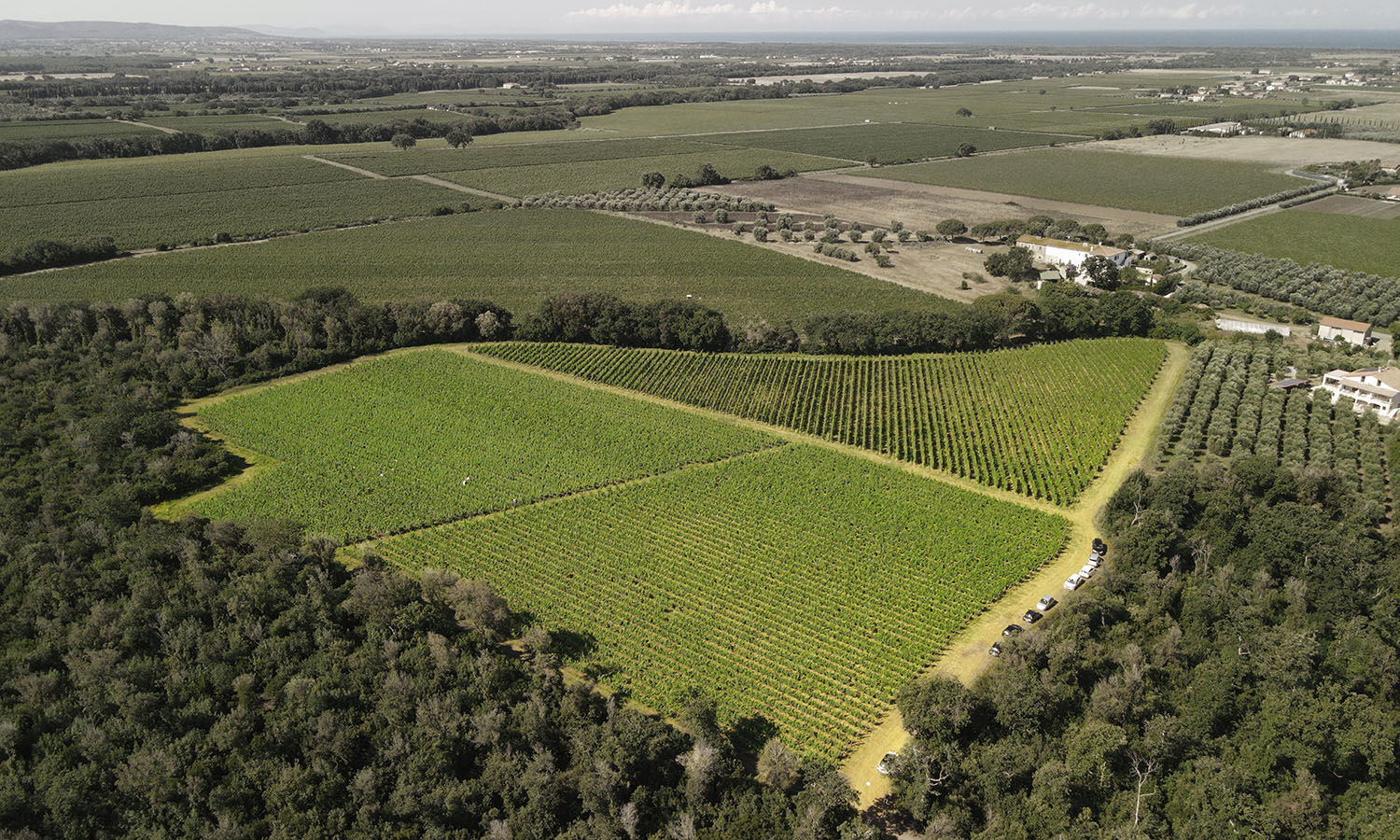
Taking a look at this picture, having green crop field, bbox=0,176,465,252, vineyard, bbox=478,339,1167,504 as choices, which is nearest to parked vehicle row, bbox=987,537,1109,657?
vineyard, bbox=478,339,1167,504

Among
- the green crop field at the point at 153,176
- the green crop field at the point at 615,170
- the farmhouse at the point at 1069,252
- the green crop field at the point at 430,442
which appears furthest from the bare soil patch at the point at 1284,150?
the green crop field at the point at 153,176

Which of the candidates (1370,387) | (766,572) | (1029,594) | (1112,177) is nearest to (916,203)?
(1112,177)

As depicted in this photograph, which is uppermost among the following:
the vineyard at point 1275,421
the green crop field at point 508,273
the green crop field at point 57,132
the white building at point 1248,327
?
the green crop field at point 57,132

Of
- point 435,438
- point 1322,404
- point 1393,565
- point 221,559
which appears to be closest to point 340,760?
point 221,559

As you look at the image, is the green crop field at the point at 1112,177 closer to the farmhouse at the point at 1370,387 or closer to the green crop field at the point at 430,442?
the farmhouse at the point at 1370,387

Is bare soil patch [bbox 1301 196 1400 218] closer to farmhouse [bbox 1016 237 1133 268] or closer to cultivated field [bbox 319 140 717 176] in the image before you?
farmhouse [bbox 1016 237 1133 268]

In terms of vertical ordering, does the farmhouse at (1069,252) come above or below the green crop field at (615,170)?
below

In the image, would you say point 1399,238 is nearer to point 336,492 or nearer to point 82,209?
point 336,492
